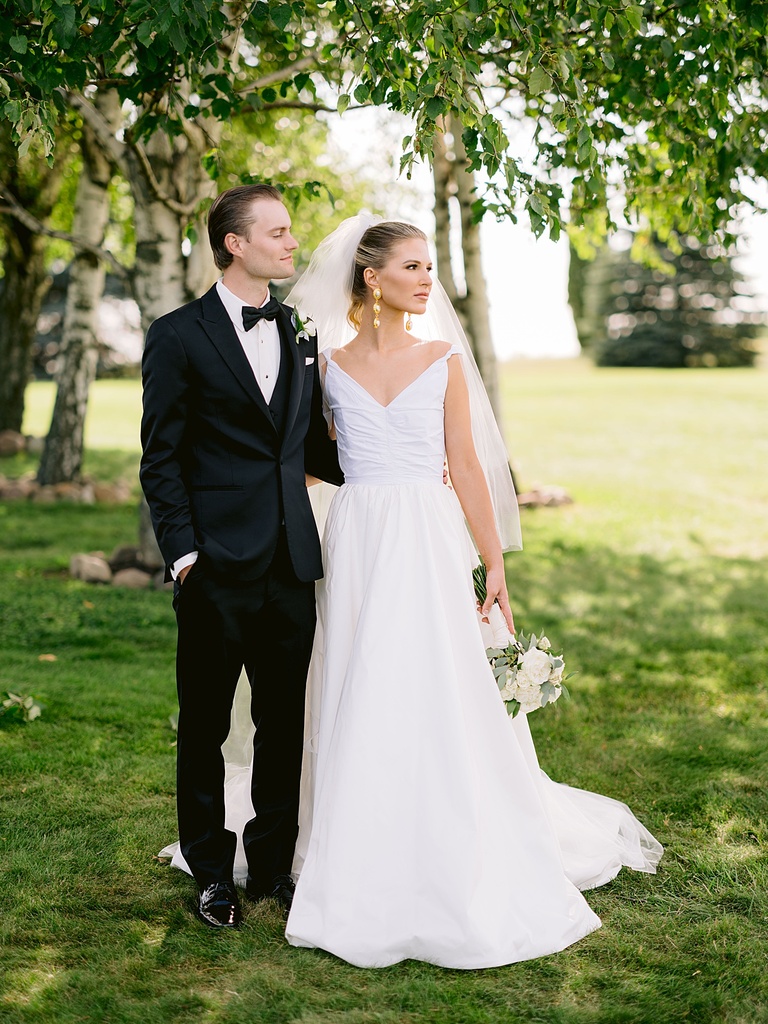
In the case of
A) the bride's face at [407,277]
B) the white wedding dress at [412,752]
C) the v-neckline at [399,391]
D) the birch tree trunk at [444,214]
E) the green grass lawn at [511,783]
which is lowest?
the green grass lawn at [511,783]

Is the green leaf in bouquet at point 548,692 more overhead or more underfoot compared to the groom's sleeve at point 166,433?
more underfoot

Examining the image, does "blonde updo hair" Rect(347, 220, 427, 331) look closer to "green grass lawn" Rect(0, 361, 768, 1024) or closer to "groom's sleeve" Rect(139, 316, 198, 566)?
"groom's sleeve" Rect(139, 316, 198, 566)

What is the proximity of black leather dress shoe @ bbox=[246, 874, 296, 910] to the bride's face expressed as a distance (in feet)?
6.96

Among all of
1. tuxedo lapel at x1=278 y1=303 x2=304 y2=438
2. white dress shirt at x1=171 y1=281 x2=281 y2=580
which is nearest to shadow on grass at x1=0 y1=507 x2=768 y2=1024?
white dress shirt at x1=171 y1=281 x2=281 y2=580

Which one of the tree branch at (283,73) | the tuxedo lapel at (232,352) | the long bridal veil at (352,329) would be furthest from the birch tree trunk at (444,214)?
the tuxedo lapel at (232,352)

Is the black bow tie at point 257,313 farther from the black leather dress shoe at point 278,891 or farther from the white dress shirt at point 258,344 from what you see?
the black leather dress shoe at point 278,891

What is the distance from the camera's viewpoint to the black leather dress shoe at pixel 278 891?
359cm

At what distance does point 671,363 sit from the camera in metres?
39.4

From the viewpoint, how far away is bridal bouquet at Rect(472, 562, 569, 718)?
3.48 metres

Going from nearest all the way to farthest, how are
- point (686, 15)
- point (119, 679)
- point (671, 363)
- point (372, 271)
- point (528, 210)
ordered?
point (372, 271) → point (528, 210) → point (686, 15) → point (119, 679) → point (671, 363)

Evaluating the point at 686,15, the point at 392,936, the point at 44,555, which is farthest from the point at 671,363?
the point at 392,936

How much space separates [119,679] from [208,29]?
3834mm

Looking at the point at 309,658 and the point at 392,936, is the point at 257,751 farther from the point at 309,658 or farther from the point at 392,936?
the point at 392,936

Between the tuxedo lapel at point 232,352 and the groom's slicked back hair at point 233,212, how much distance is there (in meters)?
0.22
